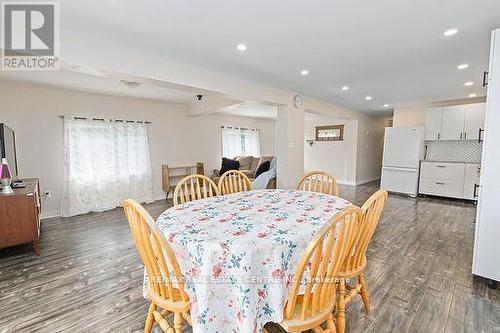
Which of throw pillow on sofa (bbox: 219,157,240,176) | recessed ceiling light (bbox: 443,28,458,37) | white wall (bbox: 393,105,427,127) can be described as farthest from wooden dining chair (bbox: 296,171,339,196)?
white wall (bbox: 393,105,427,127)

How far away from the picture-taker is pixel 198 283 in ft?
3.79

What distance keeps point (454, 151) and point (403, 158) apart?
3.38 feet

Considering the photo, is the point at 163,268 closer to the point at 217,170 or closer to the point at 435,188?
the point at 217,170

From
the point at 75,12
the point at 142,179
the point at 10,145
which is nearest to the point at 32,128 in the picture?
the point at 10,145

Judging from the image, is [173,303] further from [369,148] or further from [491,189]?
[369,148]

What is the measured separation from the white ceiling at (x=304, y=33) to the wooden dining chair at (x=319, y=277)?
1.59m

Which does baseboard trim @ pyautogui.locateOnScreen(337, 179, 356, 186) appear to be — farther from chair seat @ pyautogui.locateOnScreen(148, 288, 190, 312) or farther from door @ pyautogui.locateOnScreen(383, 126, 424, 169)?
chair seat @ pyautogui.locateOnScreen(148, 288, 190, 312)

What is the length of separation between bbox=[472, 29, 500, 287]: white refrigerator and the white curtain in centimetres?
532

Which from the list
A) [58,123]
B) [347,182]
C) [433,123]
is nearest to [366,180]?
[347,182]

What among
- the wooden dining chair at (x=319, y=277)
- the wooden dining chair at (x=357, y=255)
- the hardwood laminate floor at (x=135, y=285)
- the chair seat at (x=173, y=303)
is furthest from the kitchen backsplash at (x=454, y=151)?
the chair seat at (x=173, y=303)

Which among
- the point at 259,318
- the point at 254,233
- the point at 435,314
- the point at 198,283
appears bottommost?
the point at 435,314

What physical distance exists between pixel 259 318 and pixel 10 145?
382cm

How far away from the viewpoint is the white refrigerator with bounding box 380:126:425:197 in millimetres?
5641

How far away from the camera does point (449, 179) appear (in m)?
5.28
